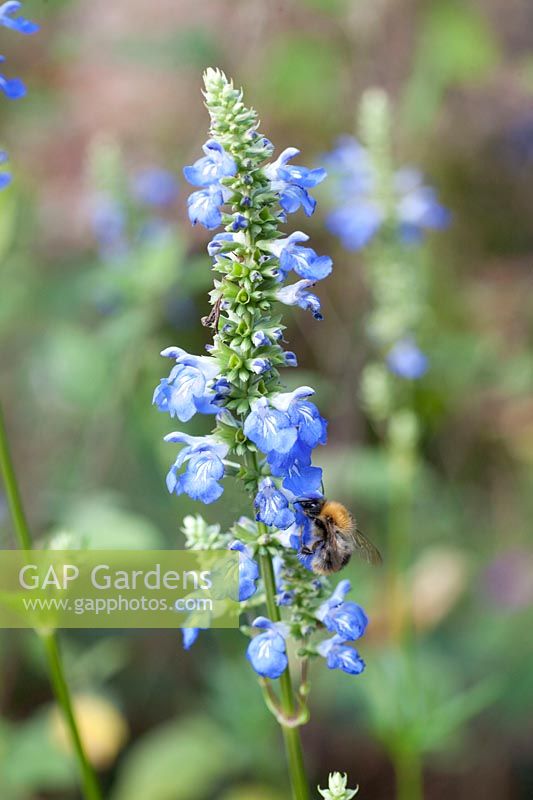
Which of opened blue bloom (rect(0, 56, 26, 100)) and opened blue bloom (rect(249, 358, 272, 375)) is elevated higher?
opened blue bloom (rect(0, 56, 26, 100))

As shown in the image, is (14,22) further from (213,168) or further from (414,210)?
(414,210)

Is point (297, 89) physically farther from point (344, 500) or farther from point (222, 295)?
point (222, 295)

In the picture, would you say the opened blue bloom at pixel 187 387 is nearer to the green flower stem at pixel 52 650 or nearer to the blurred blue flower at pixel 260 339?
the blurred blue flower at pixel 260 339

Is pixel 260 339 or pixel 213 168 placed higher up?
pixel 213 168

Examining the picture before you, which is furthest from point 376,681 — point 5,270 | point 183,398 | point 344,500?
point 5,270

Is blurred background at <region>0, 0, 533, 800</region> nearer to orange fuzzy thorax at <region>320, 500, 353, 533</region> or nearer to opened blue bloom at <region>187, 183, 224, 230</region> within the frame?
opened blue bloom at <region>187, 183, 224, 230</region>

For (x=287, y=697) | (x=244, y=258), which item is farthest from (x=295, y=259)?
(x=287, y=697)

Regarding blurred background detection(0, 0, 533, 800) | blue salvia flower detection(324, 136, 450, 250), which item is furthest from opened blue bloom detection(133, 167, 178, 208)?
blue salvia flower detection(324, 136, 450, 250)
